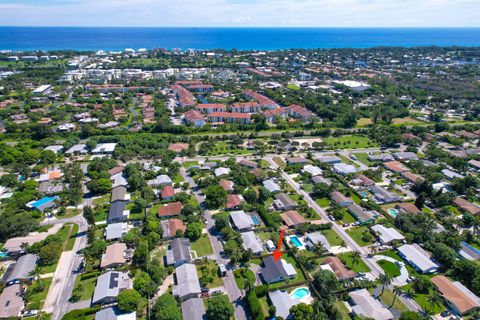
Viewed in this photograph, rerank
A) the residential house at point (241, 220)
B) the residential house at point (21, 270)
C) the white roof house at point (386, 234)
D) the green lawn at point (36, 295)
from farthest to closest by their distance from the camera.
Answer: the residential house at point (241, 220)
the white roof house at point (386, 234)
the residential house at point (21, 270)
the green lawn at point (36, 295)

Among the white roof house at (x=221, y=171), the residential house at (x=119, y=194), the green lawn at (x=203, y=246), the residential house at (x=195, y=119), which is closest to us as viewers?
the green lawn at (x=203, y=246)

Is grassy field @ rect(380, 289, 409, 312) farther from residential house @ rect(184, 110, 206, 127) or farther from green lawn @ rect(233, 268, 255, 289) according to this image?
residential house @ rect(184, 110, 206, 127)

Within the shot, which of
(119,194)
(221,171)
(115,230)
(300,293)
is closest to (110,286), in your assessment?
(115,230)

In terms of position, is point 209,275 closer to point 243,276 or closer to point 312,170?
point 243,276

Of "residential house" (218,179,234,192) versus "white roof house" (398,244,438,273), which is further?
"residential house" (218,179,234,192)

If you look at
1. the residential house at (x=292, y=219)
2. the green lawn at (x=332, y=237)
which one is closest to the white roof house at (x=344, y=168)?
the residential house at (x=292, y=219)

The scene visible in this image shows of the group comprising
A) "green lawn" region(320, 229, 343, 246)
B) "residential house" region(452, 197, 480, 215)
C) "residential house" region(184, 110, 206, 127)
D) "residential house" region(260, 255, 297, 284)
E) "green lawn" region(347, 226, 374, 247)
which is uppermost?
"residential house" region(184, 110, 206, 127)

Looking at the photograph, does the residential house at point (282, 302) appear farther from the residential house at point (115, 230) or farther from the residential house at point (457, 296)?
the residential house at point (115, 230)

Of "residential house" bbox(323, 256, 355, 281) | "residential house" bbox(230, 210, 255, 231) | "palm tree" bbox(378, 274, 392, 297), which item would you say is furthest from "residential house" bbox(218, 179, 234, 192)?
"palm tree" bbox(378, 274, 392, 297)
